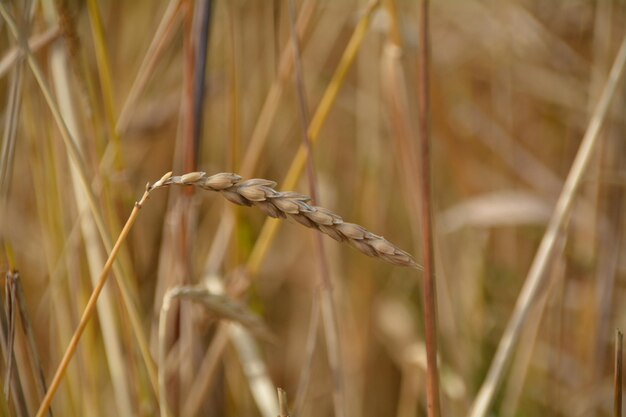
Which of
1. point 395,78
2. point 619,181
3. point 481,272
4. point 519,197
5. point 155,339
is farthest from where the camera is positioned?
point 481,272

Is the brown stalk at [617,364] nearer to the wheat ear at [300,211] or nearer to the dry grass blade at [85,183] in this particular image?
the wheat ear at [300,211]

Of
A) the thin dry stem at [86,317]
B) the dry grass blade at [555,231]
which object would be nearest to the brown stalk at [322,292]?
the dry grass blade at [555,231]

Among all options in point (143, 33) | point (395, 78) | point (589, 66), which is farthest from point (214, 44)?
point (589, 66)

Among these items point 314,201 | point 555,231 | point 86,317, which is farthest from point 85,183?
point 555,231

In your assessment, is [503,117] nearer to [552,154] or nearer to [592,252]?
[552,154]

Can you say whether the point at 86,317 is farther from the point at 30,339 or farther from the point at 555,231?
the point at 555,231

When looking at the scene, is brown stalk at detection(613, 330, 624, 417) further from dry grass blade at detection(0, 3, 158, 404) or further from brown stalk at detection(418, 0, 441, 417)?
dry grass blade at detection(0, 3, 158, 404)

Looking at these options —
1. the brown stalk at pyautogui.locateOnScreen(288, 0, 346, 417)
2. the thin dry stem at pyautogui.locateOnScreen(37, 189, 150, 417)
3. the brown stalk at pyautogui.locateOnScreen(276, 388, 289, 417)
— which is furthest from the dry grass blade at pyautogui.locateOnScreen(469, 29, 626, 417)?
the thin dry stem at pyautogui.locateOnScreen(37, 189, 150, 417)
